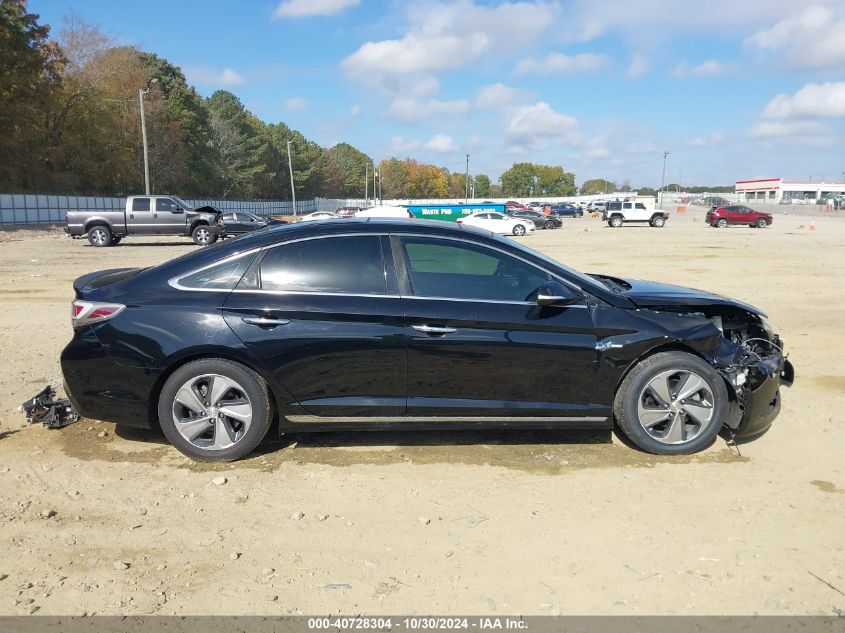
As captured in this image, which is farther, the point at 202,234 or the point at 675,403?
the point at 202,234

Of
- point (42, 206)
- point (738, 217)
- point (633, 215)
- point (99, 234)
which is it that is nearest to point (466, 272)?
point (99, 234)

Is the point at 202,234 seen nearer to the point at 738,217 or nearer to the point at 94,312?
the point at 94,312

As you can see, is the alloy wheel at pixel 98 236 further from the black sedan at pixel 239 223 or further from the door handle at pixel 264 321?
the door handle at pixel 264 321

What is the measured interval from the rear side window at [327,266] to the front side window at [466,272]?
0.25 metres

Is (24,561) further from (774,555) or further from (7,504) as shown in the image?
(774,555)

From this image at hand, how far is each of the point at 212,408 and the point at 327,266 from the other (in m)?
1.23

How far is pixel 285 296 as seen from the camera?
4238 millimetres

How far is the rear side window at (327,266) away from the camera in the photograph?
4281mm

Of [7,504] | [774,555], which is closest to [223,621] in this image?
[7,504]

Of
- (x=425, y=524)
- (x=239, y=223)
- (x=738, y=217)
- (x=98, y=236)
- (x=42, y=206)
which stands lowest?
(x=425, y=524)

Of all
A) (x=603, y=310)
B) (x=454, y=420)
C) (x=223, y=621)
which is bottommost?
(x=223, y=621)

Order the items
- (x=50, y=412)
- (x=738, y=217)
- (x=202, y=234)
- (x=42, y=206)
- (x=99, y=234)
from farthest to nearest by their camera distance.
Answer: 1. (x=738, y=217)
2. (x=42, y=206)
3. (x=202, y=234)
4. (x=99, y=234)
5. (x=50, y=412)

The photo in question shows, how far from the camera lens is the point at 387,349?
4.14 meters

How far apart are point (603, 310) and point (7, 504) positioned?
12.8 ft
